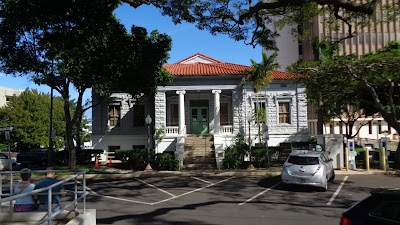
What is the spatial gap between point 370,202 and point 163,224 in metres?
5.39

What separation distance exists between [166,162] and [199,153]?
11.7 feet

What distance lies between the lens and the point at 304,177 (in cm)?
1490

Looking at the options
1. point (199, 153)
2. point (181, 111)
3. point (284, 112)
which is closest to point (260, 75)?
point (284, 112)

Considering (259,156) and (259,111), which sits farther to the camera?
(259,111)

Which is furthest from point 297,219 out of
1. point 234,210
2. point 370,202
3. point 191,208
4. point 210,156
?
point 210,156

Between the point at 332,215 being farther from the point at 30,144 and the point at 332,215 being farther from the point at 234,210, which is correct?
the point at 30,144

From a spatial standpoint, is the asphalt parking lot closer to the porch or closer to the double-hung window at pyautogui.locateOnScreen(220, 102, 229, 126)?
the porch

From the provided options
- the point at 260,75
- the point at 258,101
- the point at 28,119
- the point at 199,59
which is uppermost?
the point at 199,59

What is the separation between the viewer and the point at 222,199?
13203mm

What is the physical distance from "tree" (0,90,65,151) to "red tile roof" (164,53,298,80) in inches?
1034

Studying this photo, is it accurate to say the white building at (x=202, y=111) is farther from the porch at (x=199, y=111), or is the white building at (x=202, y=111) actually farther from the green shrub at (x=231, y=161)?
the green shrub at (x=231, y=161)

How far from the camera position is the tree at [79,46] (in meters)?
18.9

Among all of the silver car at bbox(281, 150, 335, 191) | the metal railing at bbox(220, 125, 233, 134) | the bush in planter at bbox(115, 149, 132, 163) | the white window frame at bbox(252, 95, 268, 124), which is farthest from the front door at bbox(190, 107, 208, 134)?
the silver car at bbox(281, 150, 335, 191)

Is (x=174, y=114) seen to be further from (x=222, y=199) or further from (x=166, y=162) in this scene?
(x=222, y=199)
